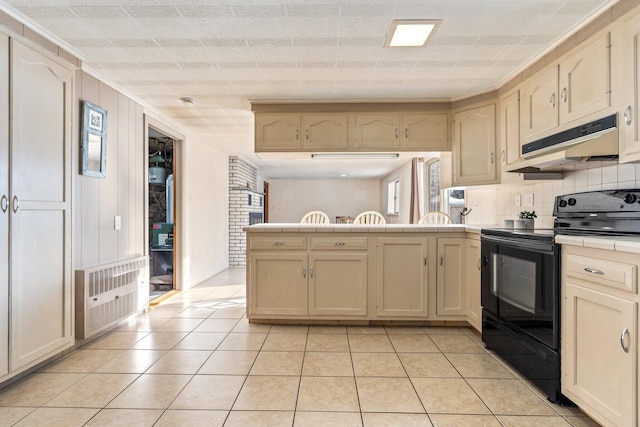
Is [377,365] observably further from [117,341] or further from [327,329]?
[117,341]

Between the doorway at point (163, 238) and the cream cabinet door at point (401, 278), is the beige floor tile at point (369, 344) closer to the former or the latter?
the cream cabinet door at point (401, 278)

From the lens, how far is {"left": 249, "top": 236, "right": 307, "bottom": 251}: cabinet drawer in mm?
2965

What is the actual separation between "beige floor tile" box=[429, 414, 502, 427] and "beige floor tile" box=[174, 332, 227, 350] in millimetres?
1643

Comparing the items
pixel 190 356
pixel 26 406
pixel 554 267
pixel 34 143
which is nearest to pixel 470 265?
pixel 554 267

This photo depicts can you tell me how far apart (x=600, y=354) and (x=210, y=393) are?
196 centimetres

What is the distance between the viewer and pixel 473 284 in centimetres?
276

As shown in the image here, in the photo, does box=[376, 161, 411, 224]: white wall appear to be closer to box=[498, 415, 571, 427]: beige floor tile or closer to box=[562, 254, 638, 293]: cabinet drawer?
box=[562, 254, 638, 293]: cabinet drawer

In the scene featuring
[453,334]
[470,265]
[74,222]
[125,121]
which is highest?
[125,121]

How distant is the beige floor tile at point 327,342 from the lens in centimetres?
251

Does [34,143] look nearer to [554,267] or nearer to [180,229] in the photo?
[180,229]

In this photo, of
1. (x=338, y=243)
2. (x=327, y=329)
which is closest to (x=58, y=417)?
(x=327, y=329)

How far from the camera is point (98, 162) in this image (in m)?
2.66

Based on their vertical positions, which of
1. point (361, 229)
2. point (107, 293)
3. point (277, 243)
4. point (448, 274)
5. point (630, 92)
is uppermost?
point (630, 92)

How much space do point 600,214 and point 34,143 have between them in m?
3.34
